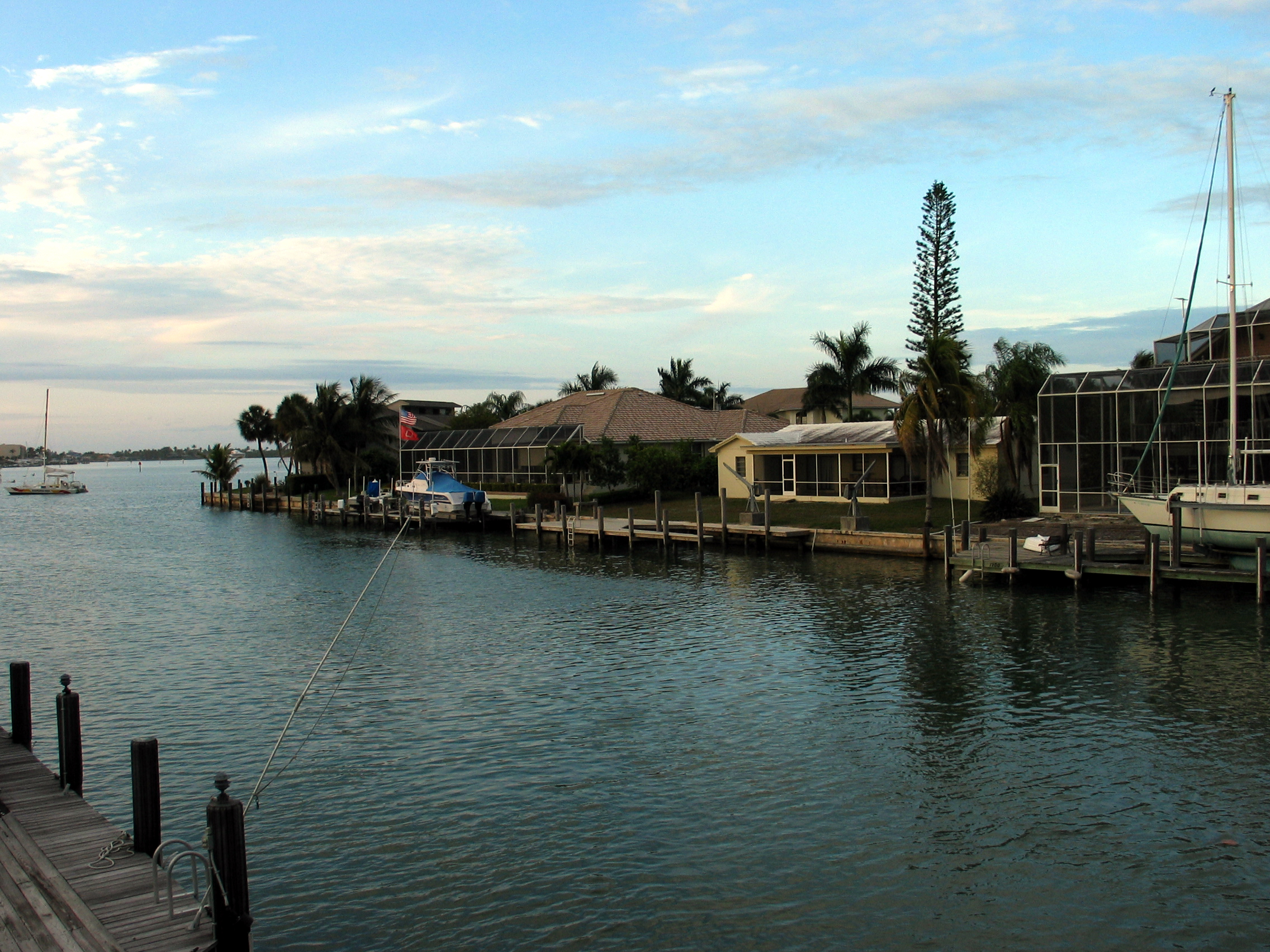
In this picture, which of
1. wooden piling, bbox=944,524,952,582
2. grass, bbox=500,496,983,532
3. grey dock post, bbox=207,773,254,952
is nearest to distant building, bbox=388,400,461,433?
grass, bbox=500,496,983,532

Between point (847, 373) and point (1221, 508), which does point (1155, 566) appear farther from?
point (847, 373)

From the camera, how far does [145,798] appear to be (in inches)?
376

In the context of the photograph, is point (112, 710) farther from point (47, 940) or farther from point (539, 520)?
point (539, 520)

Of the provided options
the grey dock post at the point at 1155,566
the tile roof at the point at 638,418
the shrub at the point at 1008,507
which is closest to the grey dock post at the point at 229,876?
the grey dock post at the point at 1155,566

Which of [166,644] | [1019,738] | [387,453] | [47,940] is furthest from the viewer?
[387,453]

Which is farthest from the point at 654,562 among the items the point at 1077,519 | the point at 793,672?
the point at 793,672

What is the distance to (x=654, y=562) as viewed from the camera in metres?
36.9

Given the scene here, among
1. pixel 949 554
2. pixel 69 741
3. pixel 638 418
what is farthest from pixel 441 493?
pixel 69 741

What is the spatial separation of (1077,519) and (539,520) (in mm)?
22805

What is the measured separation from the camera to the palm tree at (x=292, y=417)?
2913 inches

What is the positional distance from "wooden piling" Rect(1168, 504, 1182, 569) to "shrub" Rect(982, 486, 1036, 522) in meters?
10.1

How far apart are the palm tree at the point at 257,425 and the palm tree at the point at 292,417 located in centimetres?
985

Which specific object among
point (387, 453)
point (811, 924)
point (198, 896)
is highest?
point (387, 453)

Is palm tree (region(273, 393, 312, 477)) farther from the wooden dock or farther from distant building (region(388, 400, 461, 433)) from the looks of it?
the wooden dock
